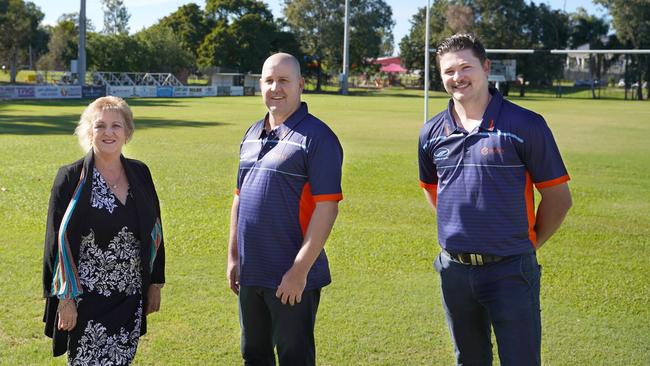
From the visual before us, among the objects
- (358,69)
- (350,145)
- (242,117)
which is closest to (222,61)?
(358,69)

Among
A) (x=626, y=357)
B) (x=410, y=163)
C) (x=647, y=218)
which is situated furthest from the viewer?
(x=410, y=163)

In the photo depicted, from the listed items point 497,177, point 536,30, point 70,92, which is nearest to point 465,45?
point 497,177

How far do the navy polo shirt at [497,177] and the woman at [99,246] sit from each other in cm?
148

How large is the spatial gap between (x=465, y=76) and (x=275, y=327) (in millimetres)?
1475

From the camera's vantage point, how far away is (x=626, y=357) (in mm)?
5180

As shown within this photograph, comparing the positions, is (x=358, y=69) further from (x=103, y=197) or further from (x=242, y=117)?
(x=103, y=197)

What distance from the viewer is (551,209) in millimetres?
3752

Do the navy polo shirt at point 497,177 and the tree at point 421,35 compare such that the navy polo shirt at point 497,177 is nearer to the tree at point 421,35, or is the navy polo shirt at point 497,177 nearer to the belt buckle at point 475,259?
the belt buckle at point 475,259

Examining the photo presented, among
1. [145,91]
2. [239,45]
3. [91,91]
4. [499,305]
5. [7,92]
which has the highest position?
[239,45]

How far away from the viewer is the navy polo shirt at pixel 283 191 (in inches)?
141

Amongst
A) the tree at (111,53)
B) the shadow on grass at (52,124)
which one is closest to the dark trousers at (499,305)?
the shadow on grass at (52,124)

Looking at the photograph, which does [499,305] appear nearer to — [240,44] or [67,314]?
[67,314]

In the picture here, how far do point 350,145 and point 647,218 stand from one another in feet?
35.1

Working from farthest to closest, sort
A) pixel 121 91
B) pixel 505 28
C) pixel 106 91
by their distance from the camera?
1. pixel 505 28
2. pixel 121 91
3. pixel 106 91
